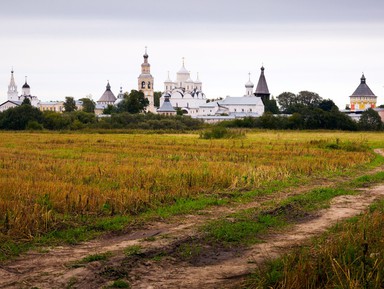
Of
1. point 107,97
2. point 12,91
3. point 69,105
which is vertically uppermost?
point 12,91

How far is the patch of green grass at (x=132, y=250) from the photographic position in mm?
10039

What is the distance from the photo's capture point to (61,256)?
10000 mm

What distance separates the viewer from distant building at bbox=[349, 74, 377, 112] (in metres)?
159

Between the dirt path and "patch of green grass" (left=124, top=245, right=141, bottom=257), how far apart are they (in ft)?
0.26

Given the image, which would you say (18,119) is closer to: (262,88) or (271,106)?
(271,106)

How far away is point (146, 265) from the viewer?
9.44 meters

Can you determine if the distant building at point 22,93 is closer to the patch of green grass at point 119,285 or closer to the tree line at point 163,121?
the tree line at point 163,121

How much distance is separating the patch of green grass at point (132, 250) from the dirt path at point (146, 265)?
8cm

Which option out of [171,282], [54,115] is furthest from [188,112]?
[171,282]

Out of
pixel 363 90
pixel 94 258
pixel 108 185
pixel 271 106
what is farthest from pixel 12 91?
pixel 94 258

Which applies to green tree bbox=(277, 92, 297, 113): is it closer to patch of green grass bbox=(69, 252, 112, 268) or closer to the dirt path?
the dirt path

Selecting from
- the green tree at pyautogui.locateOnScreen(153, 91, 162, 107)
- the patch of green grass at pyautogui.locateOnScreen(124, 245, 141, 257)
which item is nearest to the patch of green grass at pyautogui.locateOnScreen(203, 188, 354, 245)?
the patch of green grass at pyautogui.locateOnScreen(124, 245, 141, 257)

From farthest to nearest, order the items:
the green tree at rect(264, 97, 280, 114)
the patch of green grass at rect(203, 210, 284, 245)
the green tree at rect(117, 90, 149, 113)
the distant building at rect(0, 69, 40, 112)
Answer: the distant building at rect(0, 69, 40, 112) → the green tree at rect(264, 97, 280, 114) → the green tree at rect(117, 90, 149, 113) → the patch of green grass at rect(203, 210, 284, 245)

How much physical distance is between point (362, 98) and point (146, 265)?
15627 cm
